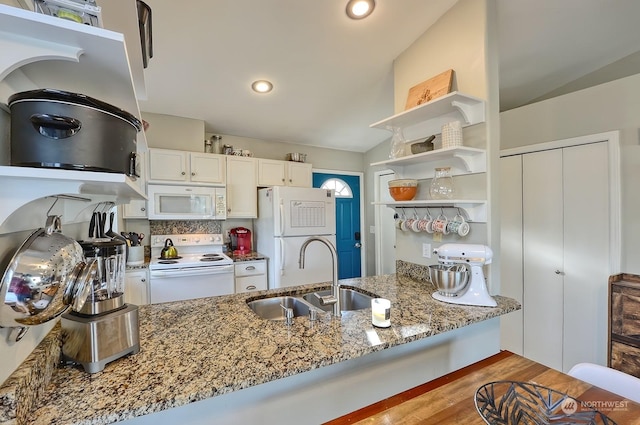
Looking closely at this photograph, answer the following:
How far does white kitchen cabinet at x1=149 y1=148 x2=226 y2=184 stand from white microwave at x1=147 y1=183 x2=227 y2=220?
0.29ft

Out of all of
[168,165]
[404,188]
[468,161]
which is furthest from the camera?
[168,165]

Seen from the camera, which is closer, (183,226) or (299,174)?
(183,226)

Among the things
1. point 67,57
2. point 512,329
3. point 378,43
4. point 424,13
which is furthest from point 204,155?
point 512,329

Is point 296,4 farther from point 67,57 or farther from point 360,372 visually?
point 360,372

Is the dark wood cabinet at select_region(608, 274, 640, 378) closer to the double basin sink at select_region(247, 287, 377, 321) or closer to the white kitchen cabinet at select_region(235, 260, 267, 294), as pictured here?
the double basin sink at select_region(247, 287, 377, 321)

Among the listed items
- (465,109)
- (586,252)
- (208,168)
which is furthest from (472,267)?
(208,168)

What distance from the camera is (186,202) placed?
3.15 meters

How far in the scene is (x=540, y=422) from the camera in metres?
0.80

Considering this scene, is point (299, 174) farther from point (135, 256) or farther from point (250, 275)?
point (135, 256)

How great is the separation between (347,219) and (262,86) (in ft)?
8.22

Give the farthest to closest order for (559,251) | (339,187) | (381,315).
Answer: (339,187), (559,251), (381,315)

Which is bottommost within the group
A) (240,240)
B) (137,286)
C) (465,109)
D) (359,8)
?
(137,286)

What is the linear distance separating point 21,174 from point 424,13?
7.55ft

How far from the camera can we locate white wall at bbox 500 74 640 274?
7.00 ft
